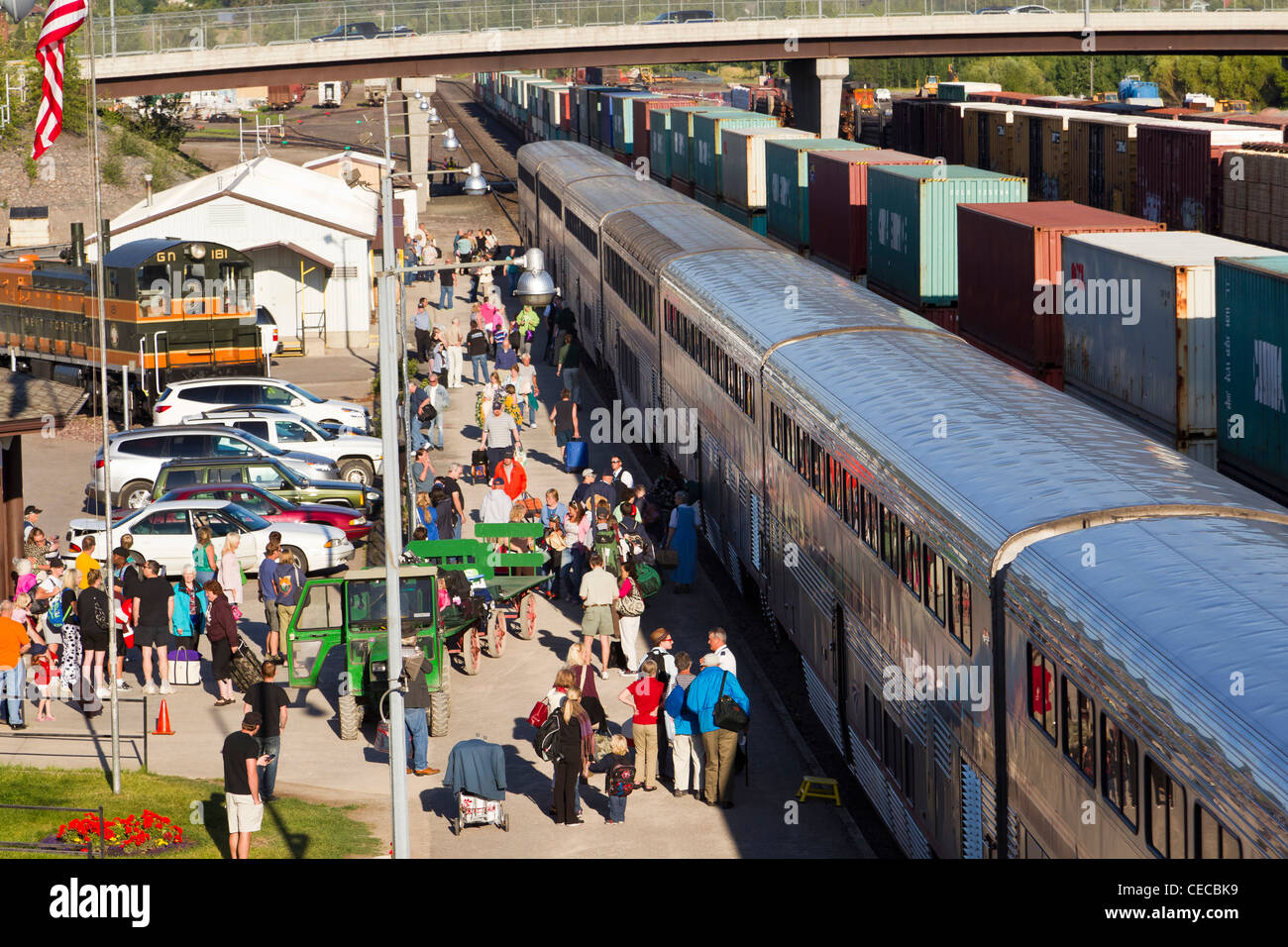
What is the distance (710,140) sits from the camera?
55406 mm

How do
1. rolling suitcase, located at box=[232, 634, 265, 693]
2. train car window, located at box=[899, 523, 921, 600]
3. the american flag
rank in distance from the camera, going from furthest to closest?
the american flag, rolling suitcase, located at box=[232, 634, 265, 693], train car window, located at box=[899, 523, 921, 600]

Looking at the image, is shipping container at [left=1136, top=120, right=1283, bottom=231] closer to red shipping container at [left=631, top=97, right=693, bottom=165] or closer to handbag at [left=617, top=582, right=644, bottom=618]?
handbag at [left=617, top=582, right=644, bottom=618]

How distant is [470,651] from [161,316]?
20203 millimetres

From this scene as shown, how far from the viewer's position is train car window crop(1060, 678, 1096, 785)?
9250 millimetres

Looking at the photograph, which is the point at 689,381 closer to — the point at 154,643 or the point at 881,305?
the point at 881,305

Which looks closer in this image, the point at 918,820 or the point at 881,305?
the point at 918,820

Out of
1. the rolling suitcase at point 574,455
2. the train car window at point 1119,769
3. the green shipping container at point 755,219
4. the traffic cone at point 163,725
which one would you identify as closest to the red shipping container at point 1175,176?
the green shipping container at point 755,219

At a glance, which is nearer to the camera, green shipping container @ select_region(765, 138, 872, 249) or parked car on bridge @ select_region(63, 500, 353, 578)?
parked car on bridge @ select_region(63, 500, 353, 578)

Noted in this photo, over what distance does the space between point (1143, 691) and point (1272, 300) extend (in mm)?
8782

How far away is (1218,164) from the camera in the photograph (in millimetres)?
37031

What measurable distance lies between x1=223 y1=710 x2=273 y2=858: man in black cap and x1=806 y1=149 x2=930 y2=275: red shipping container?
23.5m

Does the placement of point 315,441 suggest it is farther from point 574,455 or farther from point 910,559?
point 910,559

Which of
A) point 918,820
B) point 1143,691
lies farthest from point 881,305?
point 1143,691

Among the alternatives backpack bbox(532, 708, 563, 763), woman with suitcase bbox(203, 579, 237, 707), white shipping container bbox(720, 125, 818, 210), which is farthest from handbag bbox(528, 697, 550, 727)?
white shipping container bbox(720, 125, 818, 210)
